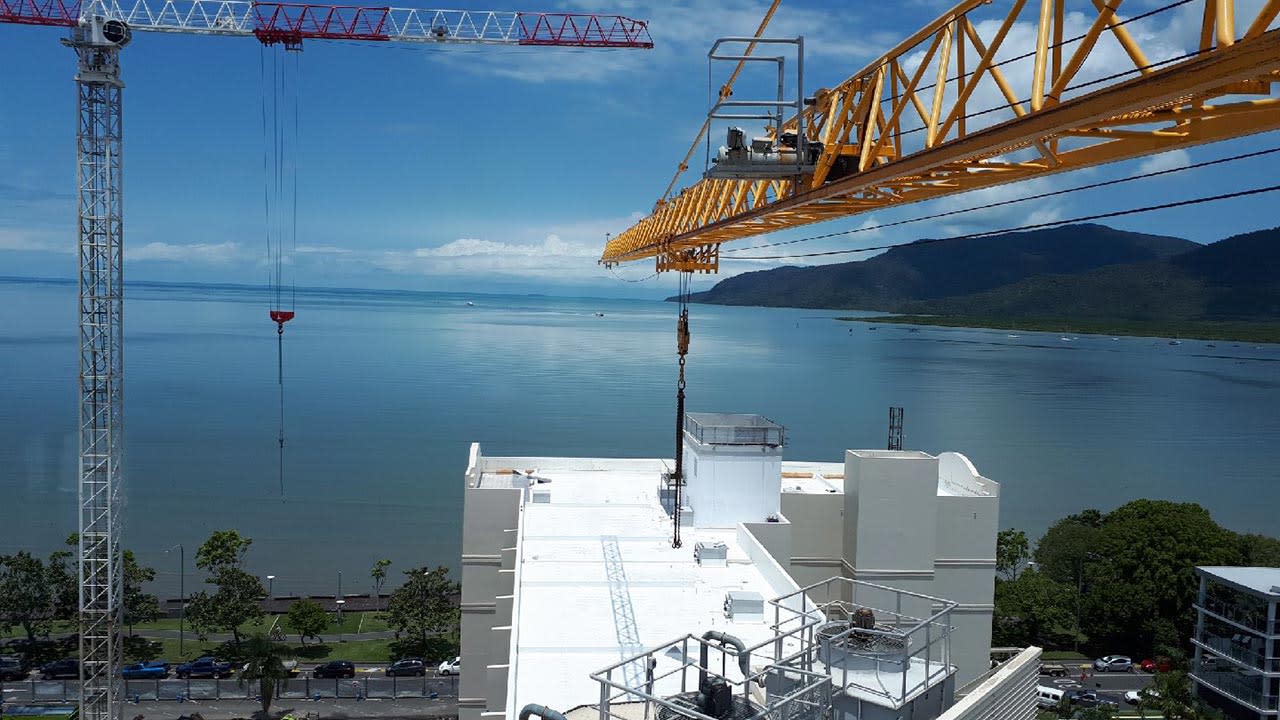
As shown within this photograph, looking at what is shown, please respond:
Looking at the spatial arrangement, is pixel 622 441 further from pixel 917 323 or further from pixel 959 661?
pixel 917 323

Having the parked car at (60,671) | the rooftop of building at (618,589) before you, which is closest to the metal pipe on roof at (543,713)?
the rooftop of building at (618,589)

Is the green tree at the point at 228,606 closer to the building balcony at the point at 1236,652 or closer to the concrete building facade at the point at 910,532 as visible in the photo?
the concrete building facade at the point at 910,532

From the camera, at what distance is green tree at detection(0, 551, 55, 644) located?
99.5 ft

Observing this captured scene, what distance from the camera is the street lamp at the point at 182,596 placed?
31791mm

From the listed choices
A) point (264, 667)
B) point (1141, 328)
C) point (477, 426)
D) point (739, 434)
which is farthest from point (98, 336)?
point (1141, 328)

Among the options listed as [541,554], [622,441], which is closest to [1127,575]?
[541,554]

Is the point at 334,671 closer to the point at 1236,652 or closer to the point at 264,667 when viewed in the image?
the point at 264,667

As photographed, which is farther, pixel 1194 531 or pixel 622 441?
pixel 622 441

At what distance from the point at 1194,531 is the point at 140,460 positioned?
56.0m

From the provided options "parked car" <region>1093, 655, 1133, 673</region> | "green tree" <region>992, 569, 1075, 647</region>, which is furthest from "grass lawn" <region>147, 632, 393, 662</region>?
"parked car" <region>1093, 655, 1133, 673</region>

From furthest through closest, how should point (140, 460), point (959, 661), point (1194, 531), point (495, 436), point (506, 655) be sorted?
point (495, 436) → point (140, 460) → point (1194, 531) → point (959, 661) → point (506, 655)

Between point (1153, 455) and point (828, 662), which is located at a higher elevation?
point (828, 662)

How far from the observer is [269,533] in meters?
44.6

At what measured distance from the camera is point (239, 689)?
89.2ft
